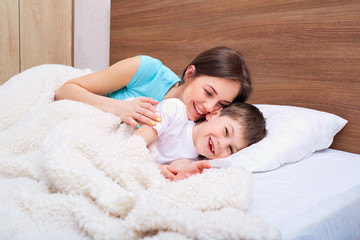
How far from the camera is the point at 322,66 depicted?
113 centimetres

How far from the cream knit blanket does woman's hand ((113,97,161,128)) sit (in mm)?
135

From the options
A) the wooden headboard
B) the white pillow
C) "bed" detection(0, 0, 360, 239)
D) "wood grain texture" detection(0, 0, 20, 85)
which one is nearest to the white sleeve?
"bed" detection(0, 0, 360, 239)

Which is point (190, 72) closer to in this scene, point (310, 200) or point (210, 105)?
point (210, 105)

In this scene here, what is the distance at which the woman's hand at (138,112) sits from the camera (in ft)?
3.07

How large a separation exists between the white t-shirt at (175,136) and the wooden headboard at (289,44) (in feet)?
1.57

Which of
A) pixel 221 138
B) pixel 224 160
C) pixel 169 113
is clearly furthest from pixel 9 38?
pixel 224 160

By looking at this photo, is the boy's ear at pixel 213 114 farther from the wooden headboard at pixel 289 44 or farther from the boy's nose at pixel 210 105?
the wooden headboard at pixel 289 44

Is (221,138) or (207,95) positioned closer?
(221,138)

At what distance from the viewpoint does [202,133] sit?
3.23 ft

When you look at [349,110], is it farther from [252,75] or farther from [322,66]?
[252,75]

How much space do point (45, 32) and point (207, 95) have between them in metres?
1.98

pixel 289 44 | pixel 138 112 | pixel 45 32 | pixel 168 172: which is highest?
pixel 289 44

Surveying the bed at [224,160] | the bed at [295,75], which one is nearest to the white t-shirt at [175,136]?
the bed at [224,160]

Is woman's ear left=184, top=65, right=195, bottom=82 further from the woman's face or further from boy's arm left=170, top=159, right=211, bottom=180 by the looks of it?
boy's arm left=170, top=159, right=211, bottom=180
